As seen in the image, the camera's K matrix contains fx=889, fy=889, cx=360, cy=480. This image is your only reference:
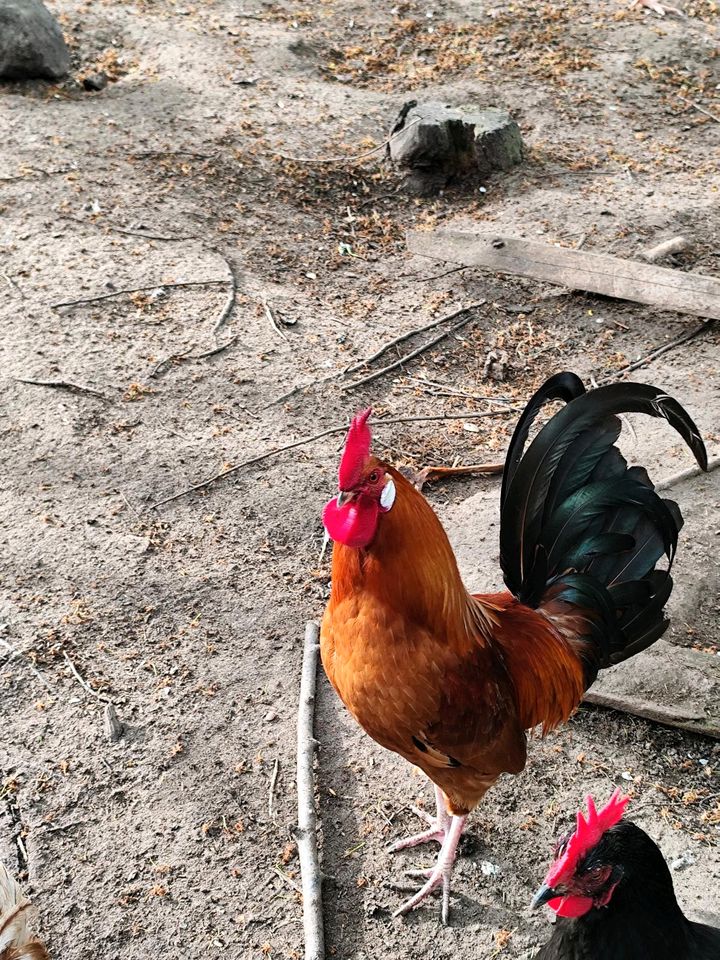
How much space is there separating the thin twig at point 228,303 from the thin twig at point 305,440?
1.18 m

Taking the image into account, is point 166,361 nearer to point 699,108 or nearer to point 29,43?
point 29,43

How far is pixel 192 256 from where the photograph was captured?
6391 mm

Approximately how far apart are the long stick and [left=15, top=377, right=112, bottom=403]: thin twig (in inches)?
85.3

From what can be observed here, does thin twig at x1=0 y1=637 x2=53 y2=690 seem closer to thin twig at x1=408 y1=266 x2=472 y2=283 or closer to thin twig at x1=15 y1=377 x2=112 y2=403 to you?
thin twig at x1=15 y1=377 x2=112 y2=403

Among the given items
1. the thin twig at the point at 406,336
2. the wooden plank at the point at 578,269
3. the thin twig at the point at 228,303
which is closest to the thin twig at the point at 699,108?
the wooden plank at the point at 578,269

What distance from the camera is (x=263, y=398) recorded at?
5.41 metres

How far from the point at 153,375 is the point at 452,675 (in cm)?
324

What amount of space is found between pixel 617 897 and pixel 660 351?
4026 mm

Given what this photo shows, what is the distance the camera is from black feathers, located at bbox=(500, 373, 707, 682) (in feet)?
10.9

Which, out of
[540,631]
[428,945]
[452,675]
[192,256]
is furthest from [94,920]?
[192,256]

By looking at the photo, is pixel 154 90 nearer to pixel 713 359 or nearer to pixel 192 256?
pixel 192 256

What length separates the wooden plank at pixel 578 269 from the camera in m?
5.68

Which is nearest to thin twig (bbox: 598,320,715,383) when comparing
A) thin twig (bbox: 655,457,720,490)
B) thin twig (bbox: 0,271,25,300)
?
thin twig (bbox: 655,457,720,490)

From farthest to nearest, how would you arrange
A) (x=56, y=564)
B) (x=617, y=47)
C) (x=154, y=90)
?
(x=617, y=47) < (x=154, y=90) < (x=56, y=564)
